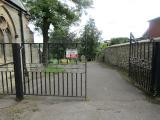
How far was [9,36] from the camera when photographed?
9961 mm

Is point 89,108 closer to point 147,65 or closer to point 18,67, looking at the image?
point 18,67

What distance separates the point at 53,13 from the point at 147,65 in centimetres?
1365

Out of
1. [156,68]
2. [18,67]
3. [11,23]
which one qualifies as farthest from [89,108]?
[11,23]

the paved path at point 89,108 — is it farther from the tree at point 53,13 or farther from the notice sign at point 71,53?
the tree at point 53,13

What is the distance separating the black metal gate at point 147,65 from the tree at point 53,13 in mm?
11097

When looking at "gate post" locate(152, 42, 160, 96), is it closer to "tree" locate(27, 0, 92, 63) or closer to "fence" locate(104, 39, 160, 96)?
"fence" locate(104, 39, 160, 96)

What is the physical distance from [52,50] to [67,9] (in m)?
13.8

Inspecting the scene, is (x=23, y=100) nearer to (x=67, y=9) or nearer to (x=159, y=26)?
(x=67, y=9)

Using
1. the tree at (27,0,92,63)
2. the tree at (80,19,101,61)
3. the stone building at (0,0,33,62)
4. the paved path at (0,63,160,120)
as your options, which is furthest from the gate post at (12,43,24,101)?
the tree at (80,19,101,61)

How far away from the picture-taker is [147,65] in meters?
7.11

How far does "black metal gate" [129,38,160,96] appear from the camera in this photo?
21.0ft

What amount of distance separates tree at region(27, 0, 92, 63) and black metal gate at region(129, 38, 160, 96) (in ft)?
36.4

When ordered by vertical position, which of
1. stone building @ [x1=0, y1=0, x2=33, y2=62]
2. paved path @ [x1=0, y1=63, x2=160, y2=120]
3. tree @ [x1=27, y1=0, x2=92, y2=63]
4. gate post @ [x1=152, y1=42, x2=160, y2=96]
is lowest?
paved path @ [x1=0, y1=63, x2=160, y2=120]

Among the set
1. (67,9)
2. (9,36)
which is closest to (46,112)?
(9,36)
